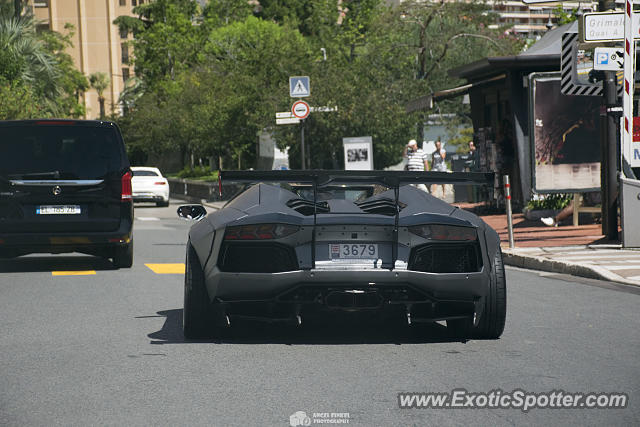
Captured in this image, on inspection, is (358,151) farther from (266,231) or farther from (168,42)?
(168,42)

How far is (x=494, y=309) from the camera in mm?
7223

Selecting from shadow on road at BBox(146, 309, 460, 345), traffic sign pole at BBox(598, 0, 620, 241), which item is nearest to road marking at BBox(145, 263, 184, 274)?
shadow on road at BBox(146, 309, 460, 345)

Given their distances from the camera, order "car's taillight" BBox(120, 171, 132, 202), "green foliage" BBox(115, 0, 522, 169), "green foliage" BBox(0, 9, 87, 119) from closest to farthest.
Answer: "car's taillight" BBox(120, 171, 132, 202)
"green foliage" BBox(115, 0, 522, 169)
"green foliage" BBox(0, 9, 87, 119)

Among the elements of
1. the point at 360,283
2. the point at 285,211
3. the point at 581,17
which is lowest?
the point at 360,283

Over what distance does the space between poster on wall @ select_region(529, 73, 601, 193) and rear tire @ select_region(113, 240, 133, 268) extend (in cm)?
831

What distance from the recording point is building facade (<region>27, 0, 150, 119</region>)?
366 ft

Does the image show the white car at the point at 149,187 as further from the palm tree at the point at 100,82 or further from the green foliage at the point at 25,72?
the palm tree at the point at 100,82

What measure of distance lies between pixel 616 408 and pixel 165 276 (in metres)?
8.04

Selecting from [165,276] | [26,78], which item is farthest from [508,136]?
[26,78]

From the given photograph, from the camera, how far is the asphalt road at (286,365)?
5.22m

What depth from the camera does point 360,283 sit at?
676 centimetres

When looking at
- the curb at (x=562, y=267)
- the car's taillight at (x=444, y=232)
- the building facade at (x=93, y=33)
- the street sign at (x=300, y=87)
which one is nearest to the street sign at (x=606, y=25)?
the curb at (x=562, y=267)

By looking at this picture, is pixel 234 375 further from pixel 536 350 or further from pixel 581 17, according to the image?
pixel 581 17

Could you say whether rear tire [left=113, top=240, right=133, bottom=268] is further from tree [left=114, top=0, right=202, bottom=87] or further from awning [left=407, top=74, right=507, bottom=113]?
tree [left=114, top=0, right=202, bottom=87]
